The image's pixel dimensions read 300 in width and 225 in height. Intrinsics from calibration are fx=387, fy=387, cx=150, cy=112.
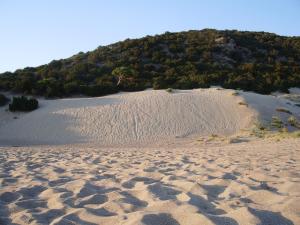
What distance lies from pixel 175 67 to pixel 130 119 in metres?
21.6

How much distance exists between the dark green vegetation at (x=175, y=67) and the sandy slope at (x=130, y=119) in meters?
6.21

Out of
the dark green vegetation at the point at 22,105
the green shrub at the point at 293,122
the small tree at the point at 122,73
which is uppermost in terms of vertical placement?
the small tree at the point at 122,73

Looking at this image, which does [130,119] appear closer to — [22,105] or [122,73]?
[22,105]

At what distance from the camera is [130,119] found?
65.4 ft

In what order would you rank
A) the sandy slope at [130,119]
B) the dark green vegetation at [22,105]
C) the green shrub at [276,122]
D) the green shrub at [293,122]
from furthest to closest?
the dark green vegetation at [22,105] → the green shrub at [293,122] → the green shrub at [276,122] → the sandy slope at [130,119]

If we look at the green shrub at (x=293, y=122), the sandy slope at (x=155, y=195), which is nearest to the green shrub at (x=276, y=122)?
the green shrub at (x=293, y=122)

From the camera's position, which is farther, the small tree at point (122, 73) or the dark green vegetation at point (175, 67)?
the small tree at point (122, 73)

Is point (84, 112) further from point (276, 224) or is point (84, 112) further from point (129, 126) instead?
point (276, 224)

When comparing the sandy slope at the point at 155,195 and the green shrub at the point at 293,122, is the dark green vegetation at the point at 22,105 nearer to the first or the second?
the green shrub at the point at 293,122

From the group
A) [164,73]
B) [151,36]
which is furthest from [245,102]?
[151,36]

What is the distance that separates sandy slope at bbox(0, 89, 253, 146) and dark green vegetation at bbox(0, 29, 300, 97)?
621 centimetres

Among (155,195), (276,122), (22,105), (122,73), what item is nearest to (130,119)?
(22,105)

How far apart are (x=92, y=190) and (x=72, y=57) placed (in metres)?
47.2

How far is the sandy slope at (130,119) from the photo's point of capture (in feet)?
59.2
